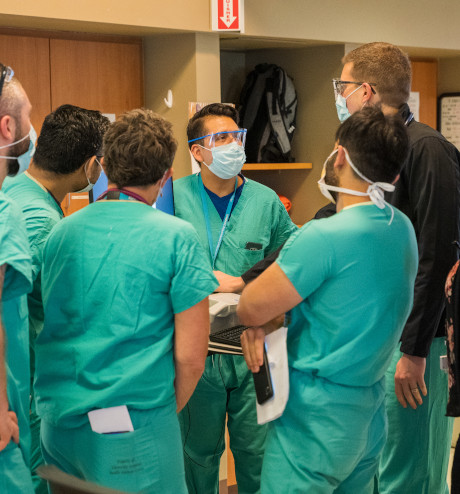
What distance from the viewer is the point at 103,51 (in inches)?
134

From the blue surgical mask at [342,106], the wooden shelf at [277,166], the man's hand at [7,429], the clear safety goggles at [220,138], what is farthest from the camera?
the wooden shelf at [277,166]

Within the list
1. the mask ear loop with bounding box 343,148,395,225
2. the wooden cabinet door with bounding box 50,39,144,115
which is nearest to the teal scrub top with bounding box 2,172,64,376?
the mask ear loop with bounding box 343,148,395,225

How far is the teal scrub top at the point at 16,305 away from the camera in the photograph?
1.40 meters

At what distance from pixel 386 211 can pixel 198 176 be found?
3.33 feet

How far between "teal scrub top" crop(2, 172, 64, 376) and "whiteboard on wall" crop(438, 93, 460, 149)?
3476mm

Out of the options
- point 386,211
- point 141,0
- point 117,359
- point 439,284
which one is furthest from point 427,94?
point 117,359

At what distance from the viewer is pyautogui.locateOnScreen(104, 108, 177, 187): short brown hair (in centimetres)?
162

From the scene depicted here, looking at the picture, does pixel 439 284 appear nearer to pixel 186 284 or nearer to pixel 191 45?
pixel 186 284

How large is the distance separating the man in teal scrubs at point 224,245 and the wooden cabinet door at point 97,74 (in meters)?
0.98

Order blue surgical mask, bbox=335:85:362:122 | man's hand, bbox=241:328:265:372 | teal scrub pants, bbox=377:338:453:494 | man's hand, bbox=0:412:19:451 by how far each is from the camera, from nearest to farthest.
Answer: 1. man's hand, bbox=0:412:19:451
2. man's hand, bbox=241:328:265:372
3. teal scrub pants, bbox=377:338:453:494
4. blue surgical mask, bbox=335:85:362:122

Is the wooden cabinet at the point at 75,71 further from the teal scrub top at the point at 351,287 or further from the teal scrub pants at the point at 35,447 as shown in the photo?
the teal scrub top at the point at 351,287

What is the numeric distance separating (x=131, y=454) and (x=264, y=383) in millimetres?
343

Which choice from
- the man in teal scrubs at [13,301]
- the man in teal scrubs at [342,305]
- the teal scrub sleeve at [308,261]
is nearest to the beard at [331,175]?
the man in teal scrubs at [342,305]

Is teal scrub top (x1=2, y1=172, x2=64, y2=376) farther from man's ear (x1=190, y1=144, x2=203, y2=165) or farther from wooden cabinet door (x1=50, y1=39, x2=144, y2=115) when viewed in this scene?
wooden cabinet door (x1=50, y1=39, x2=144, y2=115)
